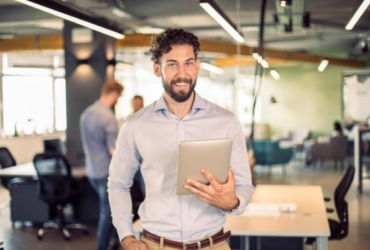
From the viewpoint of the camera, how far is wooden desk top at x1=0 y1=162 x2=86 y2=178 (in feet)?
18.4

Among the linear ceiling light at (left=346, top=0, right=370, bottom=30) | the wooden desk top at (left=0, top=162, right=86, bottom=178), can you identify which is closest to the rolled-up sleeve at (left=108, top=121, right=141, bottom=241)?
the wooden desk top at (left=0, top=162, right=86, bottom=178)

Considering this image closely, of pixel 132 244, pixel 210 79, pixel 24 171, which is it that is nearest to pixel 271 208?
pixel 132 244

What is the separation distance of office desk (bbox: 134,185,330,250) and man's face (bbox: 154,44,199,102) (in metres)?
1.84

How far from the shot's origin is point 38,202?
7.78 m

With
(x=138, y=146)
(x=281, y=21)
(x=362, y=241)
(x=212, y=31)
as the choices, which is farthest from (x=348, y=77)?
(x=138, y=146)

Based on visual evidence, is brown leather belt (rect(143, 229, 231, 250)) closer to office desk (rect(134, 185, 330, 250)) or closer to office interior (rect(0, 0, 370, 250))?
office interior (rect(0, 0, 370, 250))

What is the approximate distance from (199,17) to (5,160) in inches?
320

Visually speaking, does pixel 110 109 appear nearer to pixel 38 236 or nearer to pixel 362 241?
pixel 38 236

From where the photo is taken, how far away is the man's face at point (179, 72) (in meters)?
2.25

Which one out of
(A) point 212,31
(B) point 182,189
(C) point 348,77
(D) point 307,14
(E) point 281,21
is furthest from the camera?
(C) point 348,77

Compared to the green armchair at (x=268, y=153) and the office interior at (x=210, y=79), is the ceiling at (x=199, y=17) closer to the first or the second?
the office interior at (x=210, y=79)

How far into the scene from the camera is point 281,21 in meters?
11.9

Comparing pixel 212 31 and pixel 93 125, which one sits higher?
pixel 212 31

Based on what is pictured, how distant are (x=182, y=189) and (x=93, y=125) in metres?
3.58
